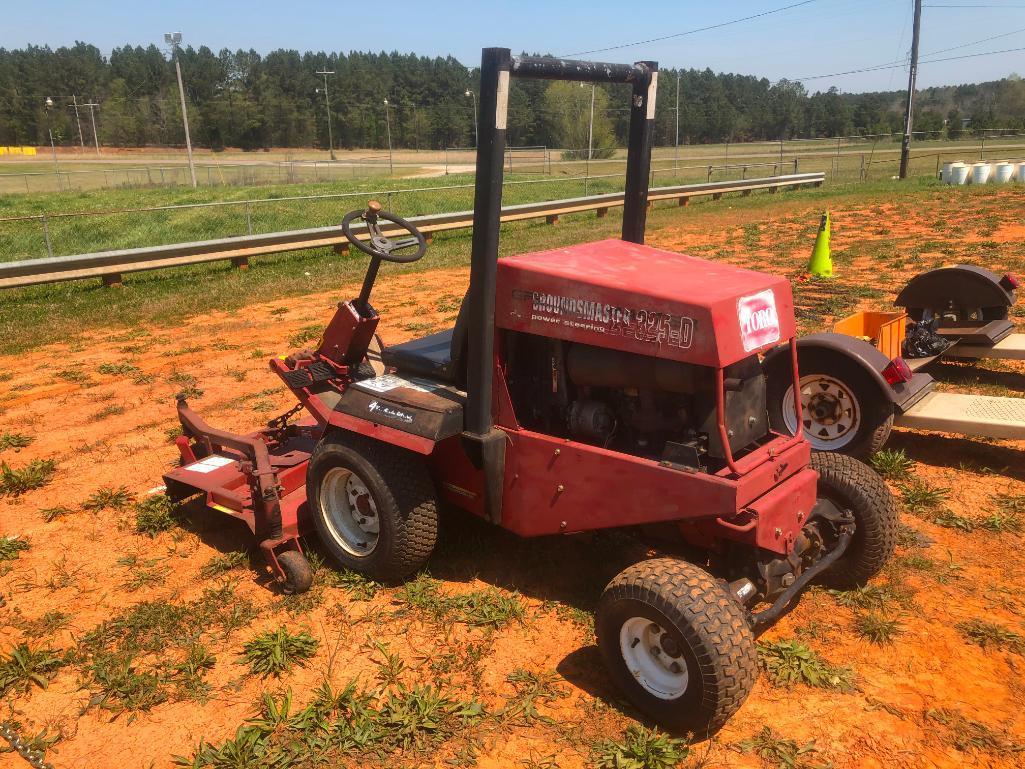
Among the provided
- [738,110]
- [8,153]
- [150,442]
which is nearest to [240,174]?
[150,442]

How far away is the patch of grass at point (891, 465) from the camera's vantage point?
5320mm

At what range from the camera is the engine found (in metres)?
3.29

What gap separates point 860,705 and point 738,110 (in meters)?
84.9

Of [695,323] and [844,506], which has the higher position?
[695,323]

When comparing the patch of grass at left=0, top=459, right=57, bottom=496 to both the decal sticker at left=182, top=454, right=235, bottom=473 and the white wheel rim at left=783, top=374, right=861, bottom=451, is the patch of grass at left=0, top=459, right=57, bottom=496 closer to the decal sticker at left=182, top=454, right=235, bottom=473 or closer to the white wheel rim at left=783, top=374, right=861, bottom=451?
the decal sticker at left=182, top=454, right=235, bottom=473

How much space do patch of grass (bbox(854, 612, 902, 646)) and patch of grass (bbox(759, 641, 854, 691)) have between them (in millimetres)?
291

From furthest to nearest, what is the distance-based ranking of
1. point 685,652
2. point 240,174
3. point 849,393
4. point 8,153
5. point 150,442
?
point 8,153
point 240,174
point 150,442
point 849,393
point 685,652

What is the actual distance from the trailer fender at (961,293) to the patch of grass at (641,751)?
515 cm

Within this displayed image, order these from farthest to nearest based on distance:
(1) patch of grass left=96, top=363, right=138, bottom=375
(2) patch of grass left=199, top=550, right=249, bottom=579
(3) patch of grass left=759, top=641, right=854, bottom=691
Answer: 1. (1) patch of grass left=96, top=363, right=138, bottom=375
2. (2) patch of grass left=199, top=550, right=249, bottom=579
3. (3) patch of grass left=759, top=641, right=854, bottom=691

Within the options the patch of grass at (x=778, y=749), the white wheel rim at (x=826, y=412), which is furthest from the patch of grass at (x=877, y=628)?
the white wheel rim at (x=826, y=412)

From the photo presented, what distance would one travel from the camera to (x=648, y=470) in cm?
329

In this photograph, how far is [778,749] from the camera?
2.99m

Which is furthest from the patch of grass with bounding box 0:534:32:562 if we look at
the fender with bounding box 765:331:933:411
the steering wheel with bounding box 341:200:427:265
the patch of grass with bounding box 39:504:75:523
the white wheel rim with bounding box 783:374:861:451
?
the white wheel rim with bounding box 783:374:861:451

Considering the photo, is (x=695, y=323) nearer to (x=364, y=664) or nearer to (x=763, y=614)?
A: (x=763, y=614)
